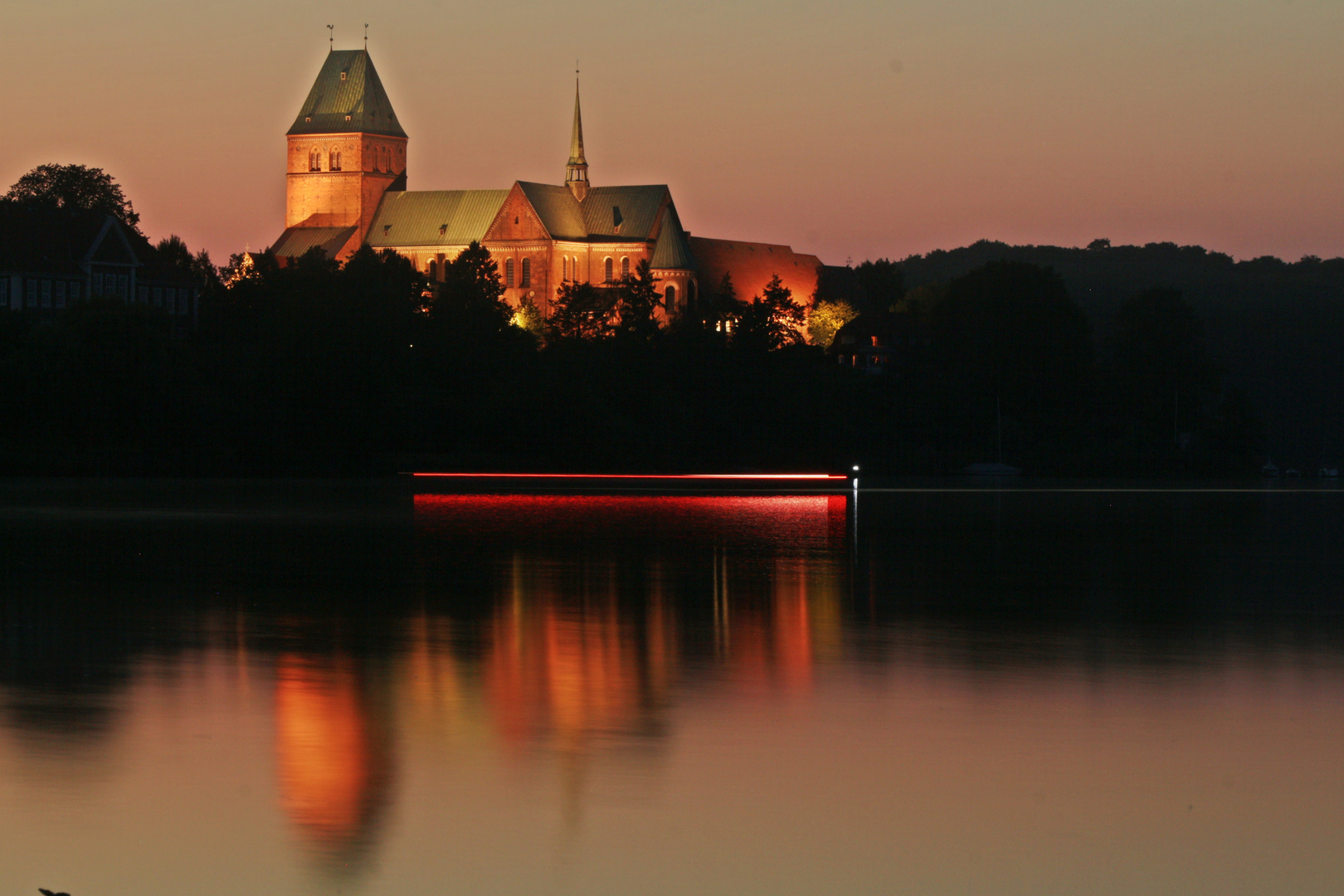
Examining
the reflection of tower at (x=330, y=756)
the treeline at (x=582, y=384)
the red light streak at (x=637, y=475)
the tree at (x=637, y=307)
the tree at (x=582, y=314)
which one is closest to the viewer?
Answer: the reflection of tower at (x=330, y=756)

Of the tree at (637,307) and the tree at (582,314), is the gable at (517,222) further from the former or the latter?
the tree at (582,314)

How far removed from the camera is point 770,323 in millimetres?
145500

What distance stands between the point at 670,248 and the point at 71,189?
6692 centimetres

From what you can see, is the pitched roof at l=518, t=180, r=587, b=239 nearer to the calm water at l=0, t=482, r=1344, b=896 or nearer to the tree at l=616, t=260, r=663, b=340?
the tree at l=616, t=260, r=663, b=340

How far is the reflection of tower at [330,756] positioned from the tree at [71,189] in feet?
414

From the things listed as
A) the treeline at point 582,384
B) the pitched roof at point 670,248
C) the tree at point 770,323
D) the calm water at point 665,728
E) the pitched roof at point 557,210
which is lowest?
the calm water at point 665,728

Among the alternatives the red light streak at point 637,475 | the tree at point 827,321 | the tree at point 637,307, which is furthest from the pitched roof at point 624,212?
the red light streak at point 637,475

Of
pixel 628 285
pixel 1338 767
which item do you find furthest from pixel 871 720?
pixel 628 285

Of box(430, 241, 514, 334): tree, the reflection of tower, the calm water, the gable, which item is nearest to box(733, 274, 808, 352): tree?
box(430, 241, 514, 334): tree

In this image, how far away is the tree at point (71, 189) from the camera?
138 m

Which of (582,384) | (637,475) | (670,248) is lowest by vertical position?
(637,475)

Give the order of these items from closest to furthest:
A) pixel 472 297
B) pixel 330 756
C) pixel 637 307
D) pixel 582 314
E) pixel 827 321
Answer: pixel 330 756
pixel 472 297
pixel 637 307
pixel 582 314
pixel 827 321

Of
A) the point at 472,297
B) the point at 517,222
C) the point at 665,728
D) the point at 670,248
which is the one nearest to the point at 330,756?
the point at 665,728

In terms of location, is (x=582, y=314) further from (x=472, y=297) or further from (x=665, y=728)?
(x=665, y=728)
